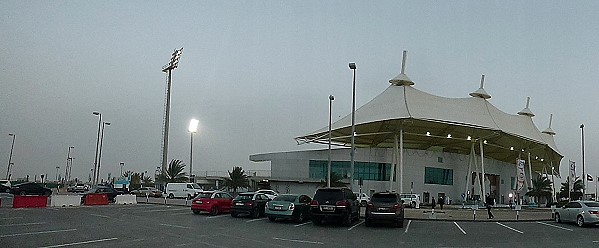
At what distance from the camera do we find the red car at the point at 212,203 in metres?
28.6

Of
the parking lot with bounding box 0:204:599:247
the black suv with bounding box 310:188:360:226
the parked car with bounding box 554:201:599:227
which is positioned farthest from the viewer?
the parked car with bounding box 554:201:599:227

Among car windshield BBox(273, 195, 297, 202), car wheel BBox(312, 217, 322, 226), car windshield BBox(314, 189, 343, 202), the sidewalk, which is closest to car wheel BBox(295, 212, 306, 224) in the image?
car windshield BBox(273, 195, 297, 202)

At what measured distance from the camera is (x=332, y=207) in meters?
23.2

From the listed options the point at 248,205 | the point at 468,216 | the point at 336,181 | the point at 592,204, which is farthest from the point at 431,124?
the point at 248,205

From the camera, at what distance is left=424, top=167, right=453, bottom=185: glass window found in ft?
242

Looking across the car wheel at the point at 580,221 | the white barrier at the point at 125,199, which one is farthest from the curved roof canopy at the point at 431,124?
the car wheel at the point at 580,221

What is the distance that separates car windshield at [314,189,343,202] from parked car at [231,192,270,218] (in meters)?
4.45

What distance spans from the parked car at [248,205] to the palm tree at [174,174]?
126 feet

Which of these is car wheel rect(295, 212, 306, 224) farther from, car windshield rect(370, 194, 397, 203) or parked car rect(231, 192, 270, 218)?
car windshield rect(370, 194, 397, 203)

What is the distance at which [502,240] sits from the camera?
63.3 feet

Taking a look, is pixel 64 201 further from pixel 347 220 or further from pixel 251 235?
pixel 251 235

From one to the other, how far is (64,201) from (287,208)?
16857 millimetres

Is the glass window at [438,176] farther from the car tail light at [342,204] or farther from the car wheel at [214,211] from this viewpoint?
the car tail light at [342,204]

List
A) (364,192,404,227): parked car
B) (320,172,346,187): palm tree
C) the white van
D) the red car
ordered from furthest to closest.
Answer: (320,172,346,187): palm tree < the white van < the red car < (364,192,404,227): parked car
